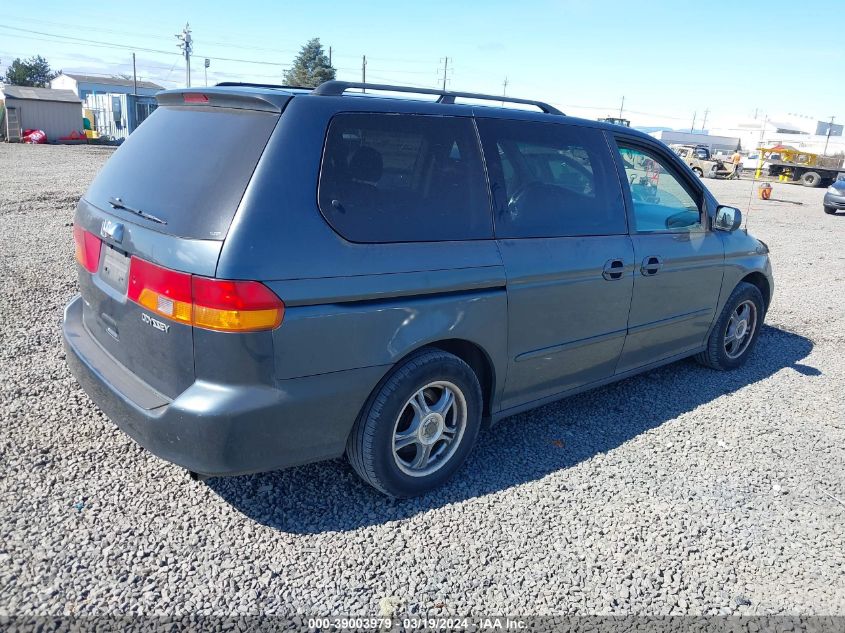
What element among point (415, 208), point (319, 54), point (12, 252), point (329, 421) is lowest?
point (12, 252)

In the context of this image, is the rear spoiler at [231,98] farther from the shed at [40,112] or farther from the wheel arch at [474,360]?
the shed at [40,112]

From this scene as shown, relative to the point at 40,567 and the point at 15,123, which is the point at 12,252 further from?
the point at 15,123

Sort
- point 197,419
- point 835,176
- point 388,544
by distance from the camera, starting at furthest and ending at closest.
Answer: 1. point 835,176
2. point 388,544
3. point 197,419

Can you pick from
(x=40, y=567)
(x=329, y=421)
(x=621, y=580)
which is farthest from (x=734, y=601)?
(x=40, y=567)

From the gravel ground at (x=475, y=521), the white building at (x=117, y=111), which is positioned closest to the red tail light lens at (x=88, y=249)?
the gravel ground at (x=475, y=521)

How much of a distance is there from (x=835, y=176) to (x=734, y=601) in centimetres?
4120

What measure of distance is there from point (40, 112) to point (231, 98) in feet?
129

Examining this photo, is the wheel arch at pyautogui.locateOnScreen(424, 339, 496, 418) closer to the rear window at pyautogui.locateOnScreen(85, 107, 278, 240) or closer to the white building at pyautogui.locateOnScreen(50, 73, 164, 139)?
the rear window at pyautogui.locateOnScreen(85, 107, 278, 240)

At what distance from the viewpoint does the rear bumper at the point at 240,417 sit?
256 cm

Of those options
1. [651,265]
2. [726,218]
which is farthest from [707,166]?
[651,265]

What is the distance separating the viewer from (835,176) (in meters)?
36.5

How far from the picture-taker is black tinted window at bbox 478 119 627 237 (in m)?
3.41

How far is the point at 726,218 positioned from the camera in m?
4.73

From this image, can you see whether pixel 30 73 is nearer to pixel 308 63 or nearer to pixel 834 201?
pixel 308 63
